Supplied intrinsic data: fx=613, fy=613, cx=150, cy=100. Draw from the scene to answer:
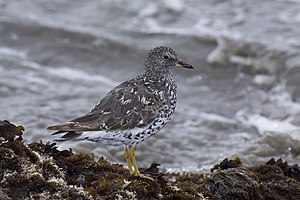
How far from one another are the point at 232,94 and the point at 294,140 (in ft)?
8.94

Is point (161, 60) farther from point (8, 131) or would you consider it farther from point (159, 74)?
point (8, 131)

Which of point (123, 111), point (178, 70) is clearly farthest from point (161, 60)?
point (178, 70)

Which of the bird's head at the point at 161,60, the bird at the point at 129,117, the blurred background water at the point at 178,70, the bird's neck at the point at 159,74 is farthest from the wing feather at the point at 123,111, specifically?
the blurred background water at the point at 178,70

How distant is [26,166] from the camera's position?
5.19m

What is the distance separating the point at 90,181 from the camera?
5.55 meters

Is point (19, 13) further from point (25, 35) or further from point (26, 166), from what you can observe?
point (26, 166)

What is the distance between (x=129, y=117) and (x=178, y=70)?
738 centimetres

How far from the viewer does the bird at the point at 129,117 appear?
5.84 m

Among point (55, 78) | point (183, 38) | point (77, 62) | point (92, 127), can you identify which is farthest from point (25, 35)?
point (92, 127)

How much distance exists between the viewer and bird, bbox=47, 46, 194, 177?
5.84 m

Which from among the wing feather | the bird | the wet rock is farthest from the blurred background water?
the wet rock

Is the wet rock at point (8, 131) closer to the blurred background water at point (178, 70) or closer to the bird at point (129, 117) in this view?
the bird at point (129, 117)

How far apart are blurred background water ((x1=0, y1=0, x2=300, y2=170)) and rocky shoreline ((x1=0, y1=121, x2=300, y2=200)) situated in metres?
2.84

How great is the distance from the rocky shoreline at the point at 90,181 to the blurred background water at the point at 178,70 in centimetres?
284
